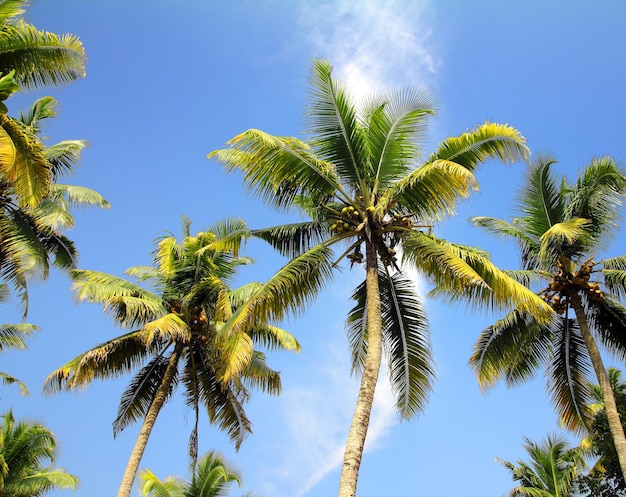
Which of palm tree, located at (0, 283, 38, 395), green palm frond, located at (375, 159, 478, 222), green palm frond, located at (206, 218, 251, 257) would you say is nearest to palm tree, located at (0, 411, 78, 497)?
palm tree, located at (0, 283, 38, 395)

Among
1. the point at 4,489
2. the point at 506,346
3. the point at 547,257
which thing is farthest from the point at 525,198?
the point at 4,489

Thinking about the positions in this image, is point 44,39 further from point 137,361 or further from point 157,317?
point 137,361

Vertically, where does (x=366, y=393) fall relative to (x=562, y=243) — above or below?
below

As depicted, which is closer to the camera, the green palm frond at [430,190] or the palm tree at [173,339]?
the green palm frond at [430,190]

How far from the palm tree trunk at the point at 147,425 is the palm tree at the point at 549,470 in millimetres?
11308

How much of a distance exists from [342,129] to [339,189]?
1302 millimetres

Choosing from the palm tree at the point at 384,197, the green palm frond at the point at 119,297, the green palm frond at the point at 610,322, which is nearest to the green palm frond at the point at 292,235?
the palm tree at the point at 384,197

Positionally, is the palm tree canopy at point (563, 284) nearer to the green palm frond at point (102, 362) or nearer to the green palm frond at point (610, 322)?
the green palm frond at point (610, 322)

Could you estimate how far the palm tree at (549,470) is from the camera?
18859mm

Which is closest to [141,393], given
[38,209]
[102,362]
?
[102,362]

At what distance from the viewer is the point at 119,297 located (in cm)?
1529

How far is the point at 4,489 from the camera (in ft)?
63.8

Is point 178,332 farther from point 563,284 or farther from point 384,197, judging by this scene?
point 563,284

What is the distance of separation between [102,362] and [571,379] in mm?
12762
